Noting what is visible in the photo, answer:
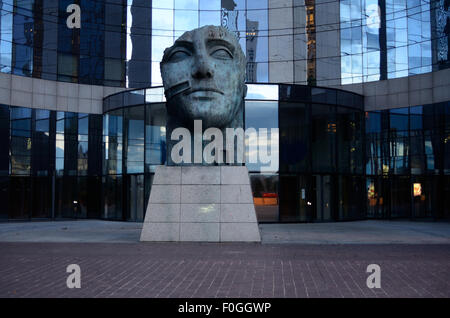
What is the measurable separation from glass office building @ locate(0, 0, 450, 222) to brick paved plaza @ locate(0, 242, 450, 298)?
12.0 meters

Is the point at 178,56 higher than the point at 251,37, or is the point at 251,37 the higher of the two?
the point at 251,37

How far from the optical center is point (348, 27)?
30281 millimetres

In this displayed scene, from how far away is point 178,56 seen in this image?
13.4 m

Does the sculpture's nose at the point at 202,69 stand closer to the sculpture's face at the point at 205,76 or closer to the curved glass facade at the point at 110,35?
the sculpture's face at the point at 205,76

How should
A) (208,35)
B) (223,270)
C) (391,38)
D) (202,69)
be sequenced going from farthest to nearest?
(391,38), (208,35), (202,69), (223,270)

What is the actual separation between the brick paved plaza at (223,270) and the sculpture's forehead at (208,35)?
5.41 m

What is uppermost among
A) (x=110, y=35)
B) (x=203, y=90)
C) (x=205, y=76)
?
(x=110, y=35)

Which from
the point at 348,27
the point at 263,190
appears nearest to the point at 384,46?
the point at 348,27

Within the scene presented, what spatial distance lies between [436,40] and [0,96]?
76.0 feet

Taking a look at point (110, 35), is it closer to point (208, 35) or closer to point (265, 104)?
point (265, 104)

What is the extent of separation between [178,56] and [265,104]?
36.7ft

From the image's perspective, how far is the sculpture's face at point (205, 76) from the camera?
12.9 metres

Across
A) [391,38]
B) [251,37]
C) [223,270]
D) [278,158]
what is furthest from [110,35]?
[223,270]
